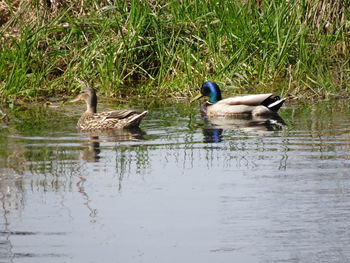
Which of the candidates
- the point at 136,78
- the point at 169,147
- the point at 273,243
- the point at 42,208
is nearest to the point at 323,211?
the point at 273,243

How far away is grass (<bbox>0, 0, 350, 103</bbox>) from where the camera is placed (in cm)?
1536

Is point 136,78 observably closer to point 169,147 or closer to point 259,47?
point 259,47

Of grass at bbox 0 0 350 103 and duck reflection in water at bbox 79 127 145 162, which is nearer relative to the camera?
duck reflection in water at bbox 79 127 145 162

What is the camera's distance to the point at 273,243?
284 inches

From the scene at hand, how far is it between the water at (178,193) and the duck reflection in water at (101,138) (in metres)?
0.02

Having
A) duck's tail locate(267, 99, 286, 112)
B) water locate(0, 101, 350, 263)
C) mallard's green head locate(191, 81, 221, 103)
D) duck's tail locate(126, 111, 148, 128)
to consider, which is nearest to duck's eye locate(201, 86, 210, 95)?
mallard's green head locate(191, 81, 221, 103)

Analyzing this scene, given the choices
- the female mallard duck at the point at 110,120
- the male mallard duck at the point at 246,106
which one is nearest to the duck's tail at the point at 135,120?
the female mallard duck at the point at 110,120

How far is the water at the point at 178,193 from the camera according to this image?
7.18 meters

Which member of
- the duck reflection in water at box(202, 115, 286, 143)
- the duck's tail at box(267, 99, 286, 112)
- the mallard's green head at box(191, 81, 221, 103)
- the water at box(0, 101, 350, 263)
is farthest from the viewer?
the mallard's green head at box(191, 81, 221, 103)

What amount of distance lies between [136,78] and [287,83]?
7.46 feet

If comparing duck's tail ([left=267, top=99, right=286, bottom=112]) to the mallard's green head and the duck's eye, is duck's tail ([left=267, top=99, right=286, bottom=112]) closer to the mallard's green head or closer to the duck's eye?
the mallard's green head

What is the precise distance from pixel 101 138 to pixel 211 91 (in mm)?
2828

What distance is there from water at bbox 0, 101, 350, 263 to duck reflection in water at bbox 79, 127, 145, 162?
2 cm

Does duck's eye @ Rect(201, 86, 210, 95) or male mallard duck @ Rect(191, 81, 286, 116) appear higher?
duck's eye @ Rect(201, 86, 210, 95)
